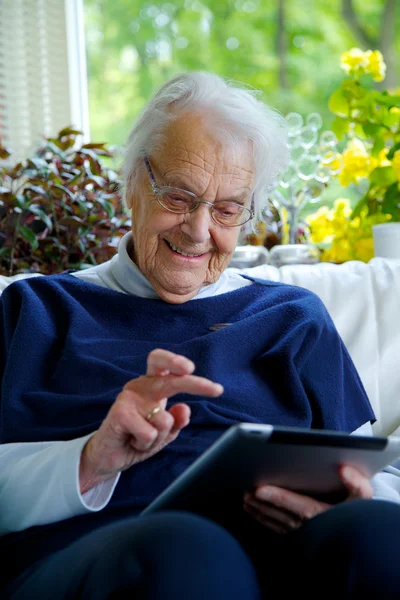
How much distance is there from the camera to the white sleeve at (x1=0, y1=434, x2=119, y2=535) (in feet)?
3.86

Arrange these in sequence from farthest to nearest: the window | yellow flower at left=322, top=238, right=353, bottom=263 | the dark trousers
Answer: the window < yellow flower at left=322, top=238, right=353, bottom=263 < the dark trousers

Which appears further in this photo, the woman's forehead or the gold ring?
the woman's forehead

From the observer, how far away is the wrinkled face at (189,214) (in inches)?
60.0

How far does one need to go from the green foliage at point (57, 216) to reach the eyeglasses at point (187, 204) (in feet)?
2.05

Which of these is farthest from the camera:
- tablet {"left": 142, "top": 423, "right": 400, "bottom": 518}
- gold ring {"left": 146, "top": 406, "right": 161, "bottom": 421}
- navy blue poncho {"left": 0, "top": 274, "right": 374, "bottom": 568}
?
navy blue poncho {"left": 0, "top": 274, "right": 374, "bottom": 568}

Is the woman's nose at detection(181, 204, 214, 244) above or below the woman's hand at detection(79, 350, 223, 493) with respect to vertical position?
above

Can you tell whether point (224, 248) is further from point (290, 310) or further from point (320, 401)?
point (320, 401)

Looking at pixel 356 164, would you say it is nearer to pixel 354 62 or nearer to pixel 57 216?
pixel 354 62

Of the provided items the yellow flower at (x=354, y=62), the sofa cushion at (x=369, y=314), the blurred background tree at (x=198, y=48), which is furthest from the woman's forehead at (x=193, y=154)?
the blurred background tree at (x=198, y=48)

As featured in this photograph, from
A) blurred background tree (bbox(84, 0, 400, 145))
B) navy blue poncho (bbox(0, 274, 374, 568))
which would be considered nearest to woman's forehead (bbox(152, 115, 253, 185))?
navy blue poncho (bbox(0, 274, 374, 568))

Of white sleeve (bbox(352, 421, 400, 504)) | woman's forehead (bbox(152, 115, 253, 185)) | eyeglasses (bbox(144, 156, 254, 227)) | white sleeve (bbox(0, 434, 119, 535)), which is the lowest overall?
white sleeve (bbox(352, 421, 400, 504))

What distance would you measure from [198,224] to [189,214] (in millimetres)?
30

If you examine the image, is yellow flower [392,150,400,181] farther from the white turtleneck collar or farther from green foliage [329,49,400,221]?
the white turtleneck collar

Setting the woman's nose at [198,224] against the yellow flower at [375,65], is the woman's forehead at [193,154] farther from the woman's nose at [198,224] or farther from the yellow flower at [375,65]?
the yellow flower at [375,65]
